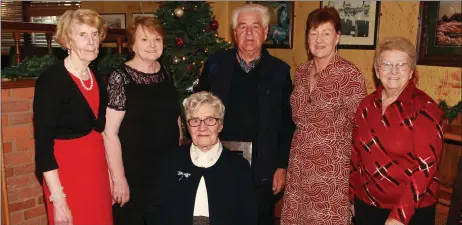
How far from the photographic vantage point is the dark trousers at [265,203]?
273 centimetres

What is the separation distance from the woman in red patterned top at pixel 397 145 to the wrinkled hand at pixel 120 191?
4.44ft

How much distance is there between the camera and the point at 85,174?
2.13 meters

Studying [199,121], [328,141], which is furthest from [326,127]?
[199,121]

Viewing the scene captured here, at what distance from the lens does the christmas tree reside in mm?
4281

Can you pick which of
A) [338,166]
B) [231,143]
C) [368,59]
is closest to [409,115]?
[338,166]

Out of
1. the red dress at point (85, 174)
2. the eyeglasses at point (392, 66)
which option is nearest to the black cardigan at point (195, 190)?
the red dress at point (85, 174)

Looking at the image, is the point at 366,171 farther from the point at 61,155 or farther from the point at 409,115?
the point at 61,155

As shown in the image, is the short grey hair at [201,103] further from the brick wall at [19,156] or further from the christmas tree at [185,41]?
the christmas tree at [185,41]

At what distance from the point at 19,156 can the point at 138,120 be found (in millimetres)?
1439

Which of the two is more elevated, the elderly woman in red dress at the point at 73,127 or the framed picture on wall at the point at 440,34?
the framed picture on wall at the point at 440,34

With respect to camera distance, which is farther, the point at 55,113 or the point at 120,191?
the point at 120,191

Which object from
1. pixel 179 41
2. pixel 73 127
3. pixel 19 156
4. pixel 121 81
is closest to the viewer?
pixel 73 127

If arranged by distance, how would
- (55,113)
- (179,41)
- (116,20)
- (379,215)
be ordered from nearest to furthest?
(55,113)
(379,215)
(179,41)
(116,20)

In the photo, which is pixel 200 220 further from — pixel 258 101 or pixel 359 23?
pixel 359 23
